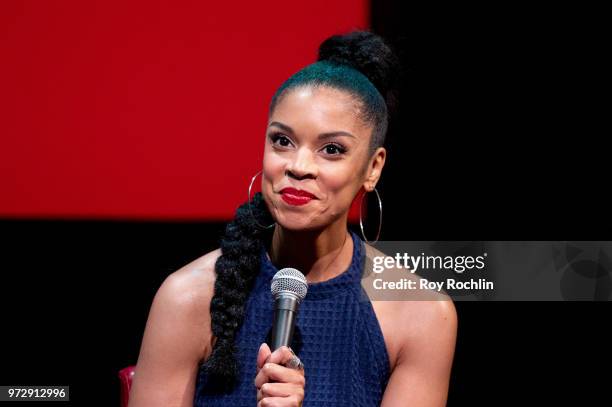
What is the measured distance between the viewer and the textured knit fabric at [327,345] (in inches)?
60.9

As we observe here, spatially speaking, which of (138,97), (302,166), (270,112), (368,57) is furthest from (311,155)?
(138,97)

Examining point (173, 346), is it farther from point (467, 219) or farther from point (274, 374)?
point (467, 219)

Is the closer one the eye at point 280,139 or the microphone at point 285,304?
the microphone at point 285,304

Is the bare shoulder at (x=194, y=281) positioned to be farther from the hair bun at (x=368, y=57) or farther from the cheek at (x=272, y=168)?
the hair bun at (x=368, y=57)

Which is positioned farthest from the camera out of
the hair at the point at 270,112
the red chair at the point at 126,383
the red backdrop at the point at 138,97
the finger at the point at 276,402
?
the red backdrop at the point at 138,97

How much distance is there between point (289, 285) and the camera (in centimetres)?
123

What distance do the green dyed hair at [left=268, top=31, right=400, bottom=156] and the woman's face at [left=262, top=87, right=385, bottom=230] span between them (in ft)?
0.09

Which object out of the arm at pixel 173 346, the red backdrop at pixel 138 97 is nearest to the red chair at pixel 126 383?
the arm at pixel 173 346

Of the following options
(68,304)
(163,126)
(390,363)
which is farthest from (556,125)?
(68,304)

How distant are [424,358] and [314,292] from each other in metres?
0.26

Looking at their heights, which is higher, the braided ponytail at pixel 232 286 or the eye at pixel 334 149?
the eye at pixel 334 149

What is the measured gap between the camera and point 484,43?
6.94 feet

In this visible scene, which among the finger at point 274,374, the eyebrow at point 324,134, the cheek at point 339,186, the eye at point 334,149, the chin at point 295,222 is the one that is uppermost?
the eyebrow at point 324,134

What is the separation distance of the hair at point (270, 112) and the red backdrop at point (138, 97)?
419 millimetres
